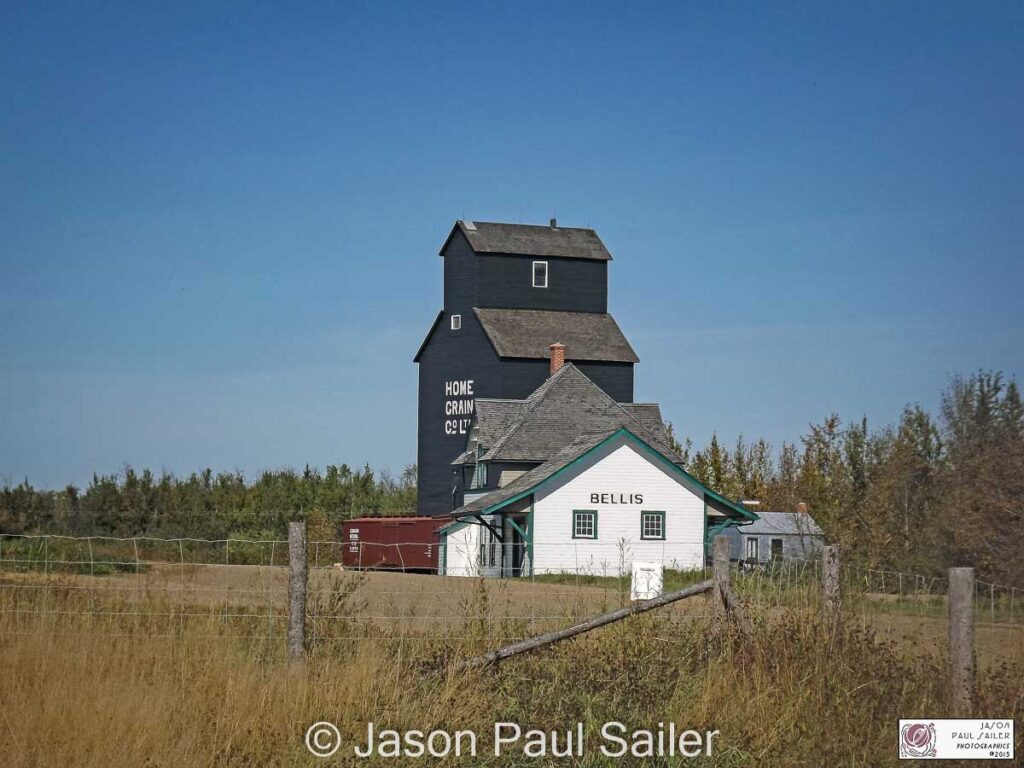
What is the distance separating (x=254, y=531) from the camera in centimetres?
5941

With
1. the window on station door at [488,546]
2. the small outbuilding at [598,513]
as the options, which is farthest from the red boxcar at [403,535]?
the window on station door at [488,546]

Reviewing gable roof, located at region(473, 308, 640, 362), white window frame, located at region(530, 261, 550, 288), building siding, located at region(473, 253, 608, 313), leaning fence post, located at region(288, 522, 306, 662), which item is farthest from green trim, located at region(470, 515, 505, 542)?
leaning fence post, located at region(288, 522, 306, 662)

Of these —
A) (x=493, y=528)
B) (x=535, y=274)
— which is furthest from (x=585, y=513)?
(x=535, y=274)

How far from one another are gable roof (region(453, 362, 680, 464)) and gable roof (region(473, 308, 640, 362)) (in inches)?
141

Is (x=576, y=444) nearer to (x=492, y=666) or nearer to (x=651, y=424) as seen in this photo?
(x=651, y=424)

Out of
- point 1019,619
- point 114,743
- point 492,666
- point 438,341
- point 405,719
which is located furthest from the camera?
point 438,341

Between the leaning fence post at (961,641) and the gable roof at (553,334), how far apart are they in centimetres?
4865

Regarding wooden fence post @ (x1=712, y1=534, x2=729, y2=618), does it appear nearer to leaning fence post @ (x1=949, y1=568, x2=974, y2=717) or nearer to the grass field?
the grass field

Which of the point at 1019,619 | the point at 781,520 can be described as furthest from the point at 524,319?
the point at 1019,619

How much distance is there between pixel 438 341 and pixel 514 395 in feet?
22.3

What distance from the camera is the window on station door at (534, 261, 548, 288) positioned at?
206 ft

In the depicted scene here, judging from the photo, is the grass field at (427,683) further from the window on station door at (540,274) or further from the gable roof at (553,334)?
the window on station door at (540,274)

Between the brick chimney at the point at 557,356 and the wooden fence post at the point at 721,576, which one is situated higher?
the brick chimney at the point at 557,356

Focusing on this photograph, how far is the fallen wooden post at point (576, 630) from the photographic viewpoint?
10.9 meters
